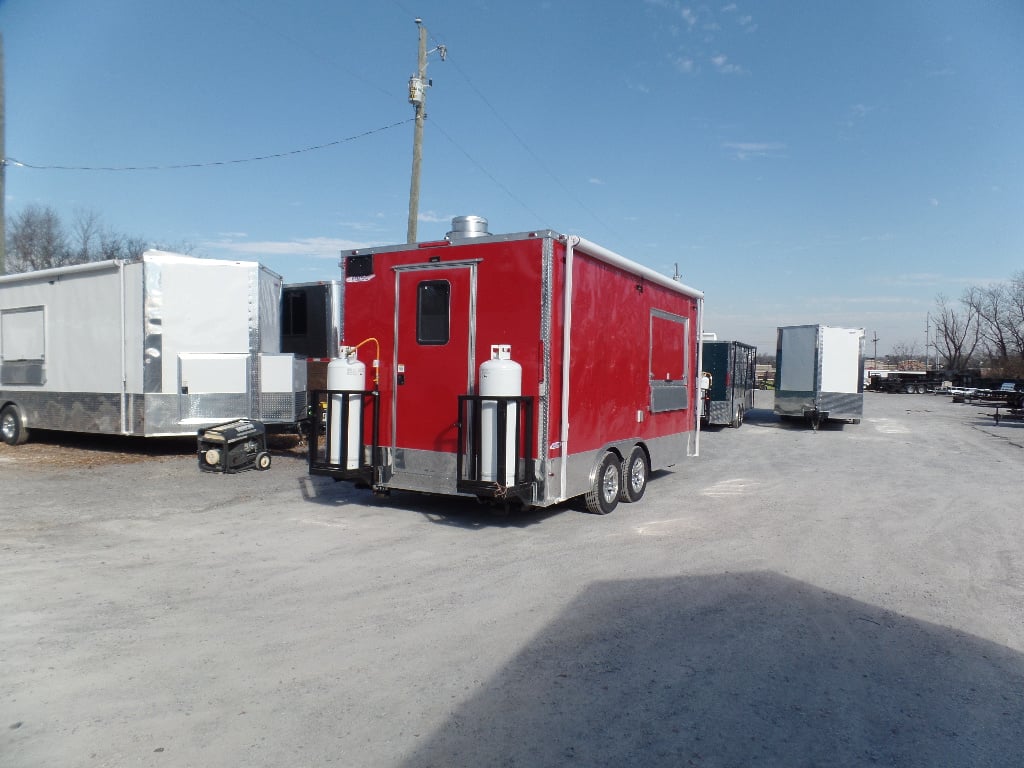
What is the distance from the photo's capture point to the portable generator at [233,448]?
10352 mm

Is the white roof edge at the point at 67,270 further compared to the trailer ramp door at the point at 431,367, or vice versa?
the white roof edge at the point at 67,270

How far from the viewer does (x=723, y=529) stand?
24.2ft

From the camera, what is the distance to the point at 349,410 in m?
7.39

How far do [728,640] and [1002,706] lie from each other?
4.59 feet

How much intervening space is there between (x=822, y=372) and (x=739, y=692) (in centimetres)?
1859

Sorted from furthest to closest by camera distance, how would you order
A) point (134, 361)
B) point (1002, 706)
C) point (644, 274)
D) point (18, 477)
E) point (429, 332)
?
point (134, 361), point (18, 477), point (644, 274), point (429, 332), point (1002, 706)

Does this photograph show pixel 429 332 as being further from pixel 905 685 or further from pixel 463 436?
pixel 905 685

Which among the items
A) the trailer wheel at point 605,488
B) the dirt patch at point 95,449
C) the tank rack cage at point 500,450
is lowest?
the dirt patch at point 95,449

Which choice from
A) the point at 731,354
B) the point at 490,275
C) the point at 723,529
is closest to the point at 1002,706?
the point at 723,529

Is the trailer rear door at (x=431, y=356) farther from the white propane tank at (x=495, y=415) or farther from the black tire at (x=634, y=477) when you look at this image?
the black tire at (x=634, y=477)

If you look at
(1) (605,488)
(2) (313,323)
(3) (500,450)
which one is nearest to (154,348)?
(2) (313,323)

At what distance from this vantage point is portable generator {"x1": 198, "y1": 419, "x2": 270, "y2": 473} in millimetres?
10352

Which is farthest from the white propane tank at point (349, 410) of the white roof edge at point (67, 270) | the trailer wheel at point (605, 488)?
the white roof edge at point (67, 270)

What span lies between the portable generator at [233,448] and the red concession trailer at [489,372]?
3.19 metres
